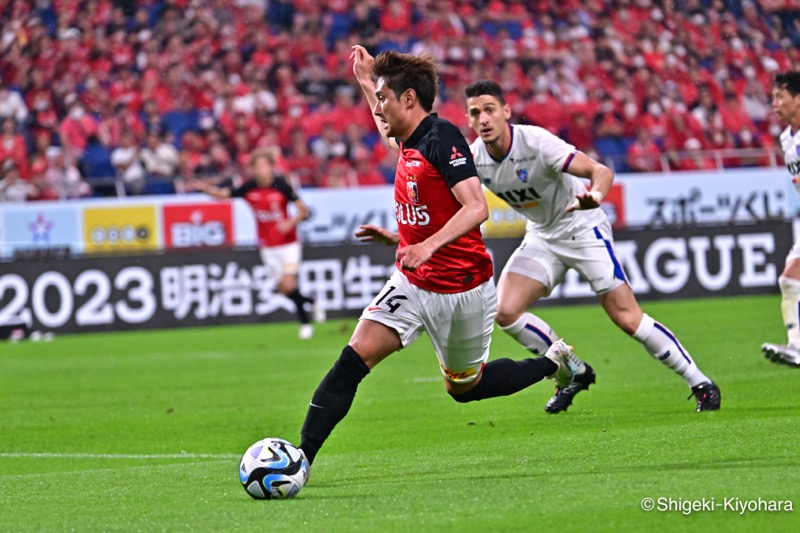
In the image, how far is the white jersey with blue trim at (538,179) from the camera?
28.9 feet

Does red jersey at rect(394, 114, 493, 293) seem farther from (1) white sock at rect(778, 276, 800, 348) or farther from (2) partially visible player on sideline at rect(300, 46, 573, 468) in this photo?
(1) white sock at rect(778, 276, 800, 348)

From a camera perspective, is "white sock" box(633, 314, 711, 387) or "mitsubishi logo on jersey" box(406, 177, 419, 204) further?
"white sock" box(633, 314, 711, 387)

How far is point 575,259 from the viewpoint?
917cm

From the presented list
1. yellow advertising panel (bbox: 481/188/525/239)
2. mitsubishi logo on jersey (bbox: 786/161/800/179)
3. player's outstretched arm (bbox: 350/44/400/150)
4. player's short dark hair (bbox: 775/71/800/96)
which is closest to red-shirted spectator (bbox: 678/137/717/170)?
yellow advertising panel (bbox: 481/188/525/239)

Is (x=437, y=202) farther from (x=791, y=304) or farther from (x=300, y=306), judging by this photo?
(x=300, y=306)

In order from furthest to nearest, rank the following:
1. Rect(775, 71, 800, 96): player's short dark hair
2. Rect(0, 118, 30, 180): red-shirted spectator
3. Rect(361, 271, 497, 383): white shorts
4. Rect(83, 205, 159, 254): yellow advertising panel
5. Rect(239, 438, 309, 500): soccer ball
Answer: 1. Rect(0, 118, 30, 180): red-shirted spectator
2. Rect(83, 205, 159, 254): yellow advertising panel
3. Rect(775, 71, 800, 96): player's short dark hair
4. Rect(361, 271, 497, 383): white shorts
5. Rect(239, 438, 309, 500): soccer ball

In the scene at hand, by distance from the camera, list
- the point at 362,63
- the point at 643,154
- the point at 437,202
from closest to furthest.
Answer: the point at 437,202, the point at 362,63, the point at 643,154

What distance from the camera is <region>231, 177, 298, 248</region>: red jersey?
1784 centimetres

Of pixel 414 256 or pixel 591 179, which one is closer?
pixel 414 256

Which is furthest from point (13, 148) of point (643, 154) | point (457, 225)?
point (457, 225)

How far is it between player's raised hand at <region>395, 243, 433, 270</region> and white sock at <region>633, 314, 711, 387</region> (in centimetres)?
342

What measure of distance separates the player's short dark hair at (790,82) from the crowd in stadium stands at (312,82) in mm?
10770

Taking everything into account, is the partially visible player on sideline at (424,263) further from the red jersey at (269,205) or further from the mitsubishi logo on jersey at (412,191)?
the red jersey at (269,205)

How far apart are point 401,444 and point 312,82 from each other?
1654cm
